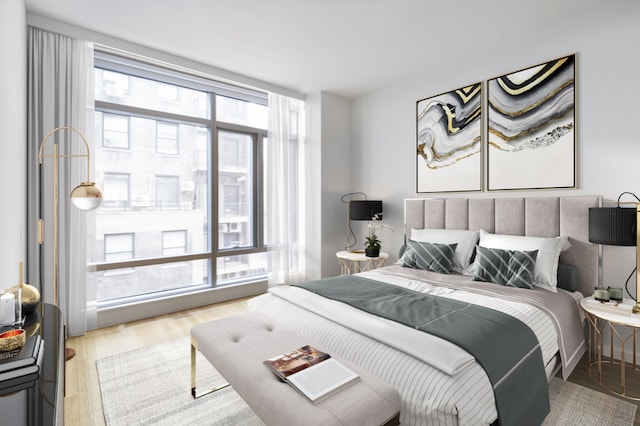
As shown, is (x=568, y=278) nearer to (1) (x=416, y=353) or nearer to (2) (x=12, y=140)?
(1) (x=416, y=353)

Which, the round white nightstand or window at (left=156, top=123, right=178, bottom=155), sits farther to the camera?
window at (left=156, top=123, right=178, bottom=155)

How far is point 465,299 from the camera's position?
7.27ft

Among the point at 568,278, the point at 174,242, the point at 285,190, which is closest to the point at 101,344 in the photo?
the point at 174,242

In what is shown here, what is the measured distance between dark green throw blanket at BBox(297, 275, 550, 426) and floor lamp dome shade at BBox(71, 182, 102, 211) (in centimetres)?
186

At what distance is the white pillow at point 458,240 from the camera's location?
120 inches

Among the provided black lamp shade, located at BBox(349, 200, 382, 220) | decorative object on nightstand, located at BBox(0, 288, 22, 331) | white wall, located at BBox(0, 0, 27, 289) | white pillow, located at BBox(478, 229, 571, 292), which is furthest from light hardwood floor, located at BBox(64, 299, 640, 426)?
black lamp shade, located at BBox(349, 200, 382, 220)

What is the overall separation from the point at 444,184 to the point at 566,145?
1149 millimetres

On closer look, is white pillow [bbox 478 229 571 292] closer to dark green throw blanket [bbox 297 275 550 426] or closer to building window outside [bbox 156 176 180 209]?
dark green throw blanket [bbox 297 275 550 426]

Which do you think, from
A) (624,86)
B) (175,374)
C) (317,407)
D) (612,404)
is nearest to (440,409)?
(317,407)

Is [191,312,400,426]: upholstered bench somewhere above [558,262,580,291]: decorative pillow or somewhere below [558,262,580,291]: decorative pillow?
below

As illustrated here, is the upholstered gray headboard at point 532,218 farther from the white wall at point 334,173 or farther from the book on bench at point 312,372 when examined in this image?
the book on bench at point 312,372

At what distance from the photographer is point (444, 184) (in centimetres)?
365

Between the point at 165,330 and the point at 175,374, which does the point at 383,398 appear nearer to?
the point at 175,374

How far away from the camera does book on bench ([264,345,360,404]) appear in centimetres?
131
